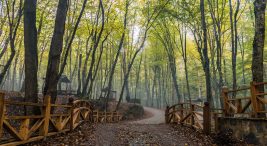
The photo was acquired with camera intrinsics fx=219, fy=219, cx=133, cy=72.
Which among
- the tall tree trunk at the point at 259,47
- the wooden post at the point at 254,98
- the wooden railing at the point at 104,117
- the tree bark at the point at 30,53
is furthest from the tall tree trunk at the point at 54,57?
the wooden railing at the point at 104,117

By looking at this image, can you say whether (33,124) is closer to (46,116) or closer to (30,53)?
(46,116)

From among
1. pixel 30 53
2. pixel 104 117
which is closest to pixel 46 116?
pixel 30 53

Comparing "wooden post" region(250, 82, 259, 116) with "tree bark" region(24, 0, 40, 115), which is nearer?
"wooden post" region(250, 82, 259, 116)

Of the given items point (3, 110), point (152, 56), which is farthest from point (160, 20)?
point (3, 110)

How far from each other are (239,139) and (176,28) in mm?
18417

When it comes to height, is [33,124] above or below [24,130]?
below

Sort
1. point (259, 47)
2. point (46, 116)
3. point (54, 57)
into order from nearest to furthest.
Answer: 1. point (46, 116)
2. point (259, 47)
3. point (54, 57)

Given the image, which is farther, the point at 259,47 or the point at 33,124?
the point at 259,47

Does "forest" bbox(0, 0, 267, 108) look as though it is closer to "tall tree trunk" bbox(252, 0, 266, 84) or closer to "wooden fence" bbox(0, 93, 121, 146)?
"tall tree trunk" bbox(252, 0, 266, 84)

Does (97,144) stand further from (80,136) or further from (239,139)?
(239,139)

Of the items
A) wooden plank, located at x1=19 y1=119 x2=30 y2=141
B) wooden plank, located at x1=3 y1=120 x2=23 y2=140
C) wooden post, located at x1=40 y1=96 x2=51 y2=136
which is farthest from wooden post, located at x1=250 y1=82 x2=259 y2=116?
wooden plank, located at x1=3 y1=120 x2=23 y2=140

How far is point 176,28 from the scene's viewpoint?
25031mm

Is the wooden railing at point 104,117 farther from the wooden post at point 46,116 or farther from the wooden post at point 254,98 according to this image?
the wooden post at point 254,98

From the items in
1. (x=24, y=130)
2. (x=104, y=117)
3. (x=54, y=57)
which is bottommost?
(x=104, y=117)
